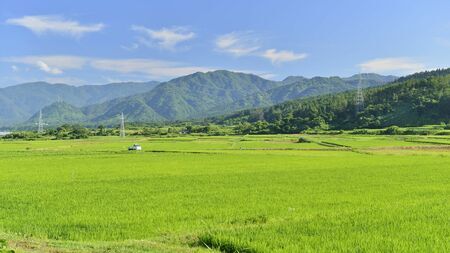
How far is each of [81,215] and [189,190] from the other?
7097mm

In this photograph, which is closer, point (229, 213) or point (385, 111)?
point (229, 213)

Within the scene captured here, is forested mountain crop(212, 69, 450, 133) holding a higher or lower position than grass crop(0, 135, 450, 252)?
higher

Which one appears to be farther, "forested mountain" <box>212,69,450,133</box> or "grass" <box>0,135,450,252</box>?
"forested mountain" <box>212,69,450,133</box>

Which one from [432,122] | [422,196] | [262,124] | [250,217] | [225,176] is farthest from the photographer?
[262,124]

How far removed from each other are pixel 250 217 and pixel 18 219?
25.3ft

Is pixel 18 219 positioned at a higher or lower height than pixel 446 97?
lower

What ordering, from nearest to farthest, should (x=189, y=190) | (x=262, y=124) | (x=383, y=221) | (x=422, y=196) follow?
(x=383, y=221), (x=422, y=196), (x=189, y=190), (x=262, y=124)

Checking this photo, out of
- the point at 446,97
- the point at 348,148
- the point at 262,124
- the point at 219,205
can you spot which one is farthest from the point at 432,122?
the point at 219,205

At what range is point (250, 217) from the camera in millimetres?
14117

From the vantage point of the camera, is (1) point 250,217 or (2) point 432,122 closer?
(1) point 250,217

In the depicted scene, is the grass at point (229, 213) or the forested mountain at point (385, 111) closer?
the grass at point (229, 213)

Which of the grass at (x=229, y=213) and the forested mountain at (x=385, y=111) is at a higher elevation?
the forested mountain at (x=385, y=111)

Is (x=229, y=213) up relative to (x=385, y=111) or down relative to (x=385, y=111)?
down

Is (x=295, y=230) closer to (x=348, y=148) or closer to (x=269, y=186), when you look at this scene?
(x=269, y=186)
